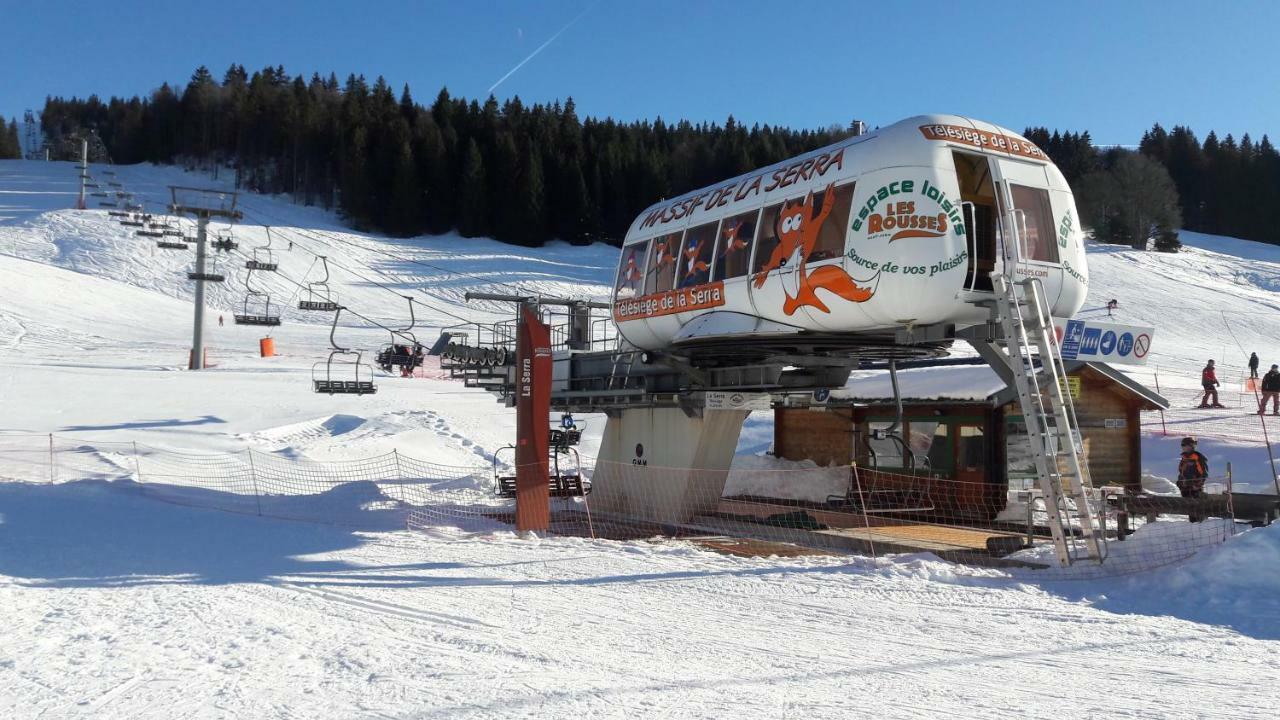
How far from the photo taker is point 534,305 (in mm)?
16156

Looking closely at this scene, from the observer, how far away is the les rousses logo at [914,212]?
10.5m

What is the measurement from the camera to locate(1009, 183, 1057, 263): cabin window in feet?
36.4

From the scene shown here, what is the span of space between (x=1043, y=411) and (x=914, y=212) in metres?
2.70

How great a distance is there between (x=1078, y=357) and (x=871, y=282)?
407 inches

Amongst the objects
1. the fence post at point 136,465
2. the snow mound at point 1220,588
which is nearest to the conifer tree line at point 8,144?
the fence post at point 136,465

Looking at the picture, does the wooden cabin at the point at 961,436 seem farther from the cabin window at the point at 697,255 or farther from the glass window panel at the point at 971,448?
the cabin window at the point at 697,255

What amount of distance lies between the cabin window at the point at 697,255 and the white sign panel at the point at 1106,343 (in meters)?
8.79

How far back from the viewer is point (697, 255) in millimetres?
14039

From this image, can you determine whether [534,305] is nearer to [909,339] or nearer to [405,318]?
[909,339]

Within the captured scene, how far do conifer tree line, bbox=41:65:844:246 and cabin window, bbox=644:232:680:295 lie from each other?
73.5 m

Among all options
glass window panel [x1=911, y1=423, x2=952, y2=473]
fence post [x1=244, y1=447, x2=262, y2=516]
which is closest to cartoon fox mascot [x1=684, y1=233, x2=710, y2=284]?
glass window panel [x1=911, y1=423, x2=952, y2=473]

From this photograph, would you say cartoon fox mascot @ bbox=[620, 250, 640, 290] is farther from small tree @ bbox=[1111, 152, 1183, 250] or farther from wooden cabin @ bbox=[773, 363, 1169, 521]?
small tree @ bbox=[1111, 152, 1183, 250]

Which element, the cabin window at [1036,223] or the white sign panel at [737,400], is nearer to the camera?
the cabin window at [1036,223]

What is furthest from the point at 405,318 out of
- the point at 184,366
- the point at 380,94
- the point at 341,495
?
the point at 380,94
